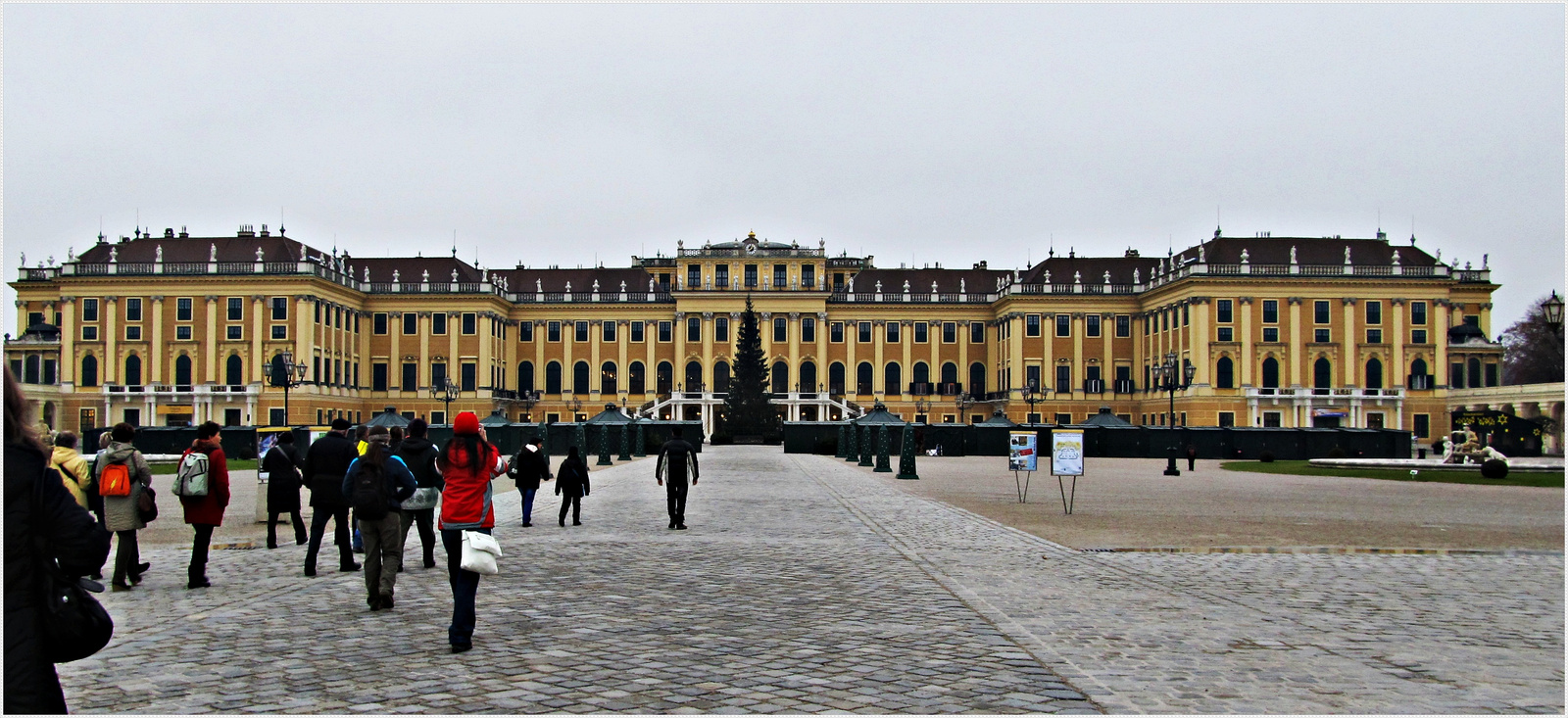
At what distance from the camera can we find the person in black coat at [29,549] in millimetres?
3836

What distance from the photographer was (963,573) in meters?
12.3

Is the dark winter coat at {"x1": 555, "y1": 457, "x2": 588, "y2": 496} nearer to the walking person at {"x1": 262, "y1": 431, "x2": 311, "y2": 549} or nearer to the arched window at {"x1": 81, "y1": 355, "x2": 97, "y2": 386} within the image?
the walking person at {"x1": 262, "y1": 431, "x2": 311, "y2": 549}

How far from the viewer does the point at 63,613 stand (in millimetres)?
3980

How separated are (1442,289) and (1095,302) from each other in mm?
22427

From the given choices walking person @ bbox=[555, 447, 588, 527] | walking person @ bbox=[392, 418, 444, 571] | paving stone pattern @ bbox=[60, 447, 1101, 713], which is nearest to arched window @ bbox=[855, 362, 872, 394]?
walking person @ bbox=[555, 447, 588, 527]

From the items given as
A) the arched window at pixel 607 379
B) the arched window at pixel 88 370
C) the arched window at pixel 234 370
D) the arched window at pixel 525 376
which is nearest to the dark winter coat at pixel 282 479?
the arched window at pixel 234 370

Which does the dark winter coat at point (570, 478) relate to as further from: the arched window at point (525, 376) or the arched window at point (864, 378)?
the arched window at point (525, 376)

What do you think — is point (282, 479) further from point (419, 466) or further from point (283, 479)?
point (419, 466)

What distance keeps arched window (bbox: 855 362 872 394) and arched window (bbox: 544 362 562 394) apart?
23721mm

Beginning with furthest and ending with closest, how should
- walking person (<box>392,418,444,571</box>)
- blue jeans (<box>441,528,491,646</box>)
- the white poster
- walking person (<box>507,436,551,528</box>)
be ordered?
the white poster → walking person (<box>507,436,551,528</box>) → walking person (<box>392,418,444,571</box>) → blue jeans (<box>441,528,491,646</box>)

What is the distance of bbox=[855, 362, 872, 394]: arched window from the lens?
92312mm

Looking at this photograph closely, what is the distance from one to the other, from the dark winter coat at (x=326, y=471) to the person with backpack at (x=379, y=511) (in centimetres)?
188

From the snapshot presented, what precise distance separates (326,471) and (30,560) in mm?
8314

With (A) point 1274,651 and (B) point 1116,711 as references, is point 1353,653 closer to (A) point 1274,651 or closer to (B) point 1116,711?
(A) point 1274,651
